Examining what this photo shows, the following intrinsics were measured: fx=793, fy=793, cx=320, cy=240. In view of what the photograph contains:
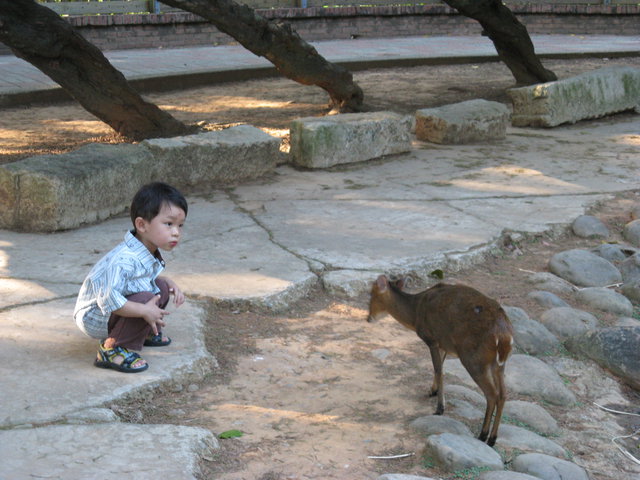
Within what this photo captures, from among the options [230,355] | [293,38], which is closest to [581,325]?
[230,355]

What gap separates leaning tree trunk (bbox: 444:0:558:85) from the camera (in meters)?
8.45

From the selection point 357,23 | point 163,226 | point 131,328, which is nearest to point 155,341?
point 131,328

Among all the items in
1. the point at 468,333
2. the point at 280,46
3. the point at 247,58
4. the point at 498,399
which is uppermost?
the point at 280,46

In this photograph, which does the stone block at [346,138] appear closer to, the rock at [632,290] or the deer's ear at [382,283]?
the rock at [632,290]

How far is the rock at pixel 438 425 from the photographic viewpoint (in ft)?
9.26

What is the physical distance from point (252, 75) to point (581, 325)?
823 cm

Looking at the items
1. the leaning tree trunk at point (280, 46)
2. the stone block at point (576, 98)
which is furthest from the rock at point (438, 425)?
the stone block at point (576, 98)

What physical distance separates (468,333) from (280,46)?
16.7 feet

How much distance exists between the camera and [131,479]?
7.62 ft

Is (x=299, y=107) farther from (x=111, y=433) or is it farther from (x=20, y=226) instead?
(x=111, y=433)

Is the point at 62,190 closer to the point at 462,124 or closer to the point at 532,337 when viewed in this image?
the point at 532,337

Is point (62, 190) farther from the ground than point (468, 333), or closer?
farther from the ground

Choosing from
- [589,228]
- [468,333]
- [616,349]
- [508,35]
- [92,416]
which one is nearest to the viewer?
[92,416]

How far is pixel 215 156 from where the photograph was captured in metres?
5.82
